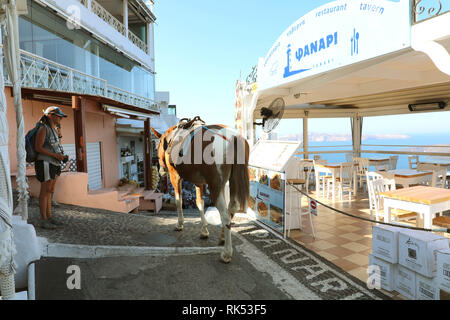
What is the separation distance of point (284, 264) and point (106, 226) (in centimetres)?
272

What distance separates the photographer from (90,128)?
950 centimetres

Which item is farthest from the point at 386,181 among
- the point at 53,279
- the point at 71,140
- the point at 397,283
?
the point at 71,140

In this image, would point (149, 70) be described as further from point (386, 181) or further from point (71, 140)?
point (386, 181)

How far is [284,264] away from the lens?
3.42m

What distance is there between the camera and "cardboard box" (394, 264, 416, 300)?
2812 millimetres

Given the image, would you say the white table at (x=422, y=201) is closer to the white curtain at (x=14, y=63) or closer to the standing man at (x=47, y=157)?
the white curtain at (x=14, y=63)

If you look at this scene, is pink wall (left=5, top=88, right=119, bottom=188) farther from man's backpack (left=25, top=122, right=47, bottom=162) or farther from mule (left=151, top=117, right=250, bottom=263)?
mule (left=151, top=117, right=250, bottom=263)

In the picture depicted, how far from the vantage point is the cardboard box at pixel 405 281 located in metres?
2.81

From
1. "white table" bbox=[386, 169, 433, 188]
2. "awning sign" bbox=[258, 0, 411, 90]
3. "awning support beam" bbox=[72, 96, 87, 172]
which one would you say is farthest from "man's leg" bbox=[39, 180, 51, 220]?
"white table" bbox=[386, 169, 433, 188]

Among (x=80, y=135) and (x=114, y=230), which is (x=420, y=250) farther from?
(x=80, y=135)

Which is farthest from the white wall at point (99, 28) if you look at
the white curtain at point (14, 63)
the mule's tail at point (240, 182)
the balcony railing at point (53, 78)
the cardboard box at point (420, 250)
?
the cardboard box at point (420, 250)

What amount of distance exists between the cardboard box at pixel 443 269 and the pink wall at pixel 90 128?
7491 mm

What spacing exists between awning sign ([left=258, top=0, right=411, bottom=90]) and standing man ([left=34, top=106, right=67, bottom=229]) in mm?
4436

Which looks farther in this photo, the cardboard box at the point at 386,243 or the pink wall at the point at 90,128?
the pink wall at the point at 90,128
